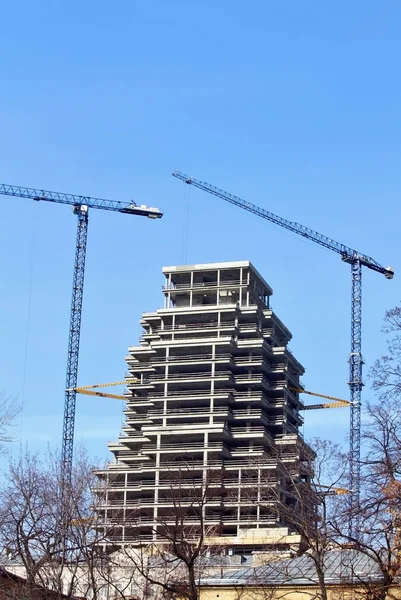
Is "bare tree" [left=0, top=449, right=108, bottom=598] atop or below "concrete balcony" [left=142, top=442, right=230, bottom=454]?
below

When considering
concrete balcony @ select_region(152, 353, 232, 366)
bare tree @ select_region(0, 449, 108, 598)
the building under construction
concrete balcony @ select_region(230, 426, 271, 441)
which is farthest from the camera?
concrete balcony @ select_region(152, 353, 232, 366)

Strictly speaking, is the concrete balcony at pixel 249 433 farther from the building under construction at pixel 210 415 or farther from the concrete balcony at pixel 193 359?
the concrete balcony at pixel 193 359

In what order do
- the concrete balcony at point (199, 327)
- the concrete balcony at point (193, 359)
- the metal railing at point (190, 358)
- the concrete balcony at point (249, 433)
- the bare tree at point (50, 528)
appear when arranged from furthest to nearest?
the concrete balcony at point (199, 327) < the metal railing at point (190, 358) < the concrete balcony at point (193, 359) < the concrete balcony at point (249, 433) < the bare tree at point (50, 528)

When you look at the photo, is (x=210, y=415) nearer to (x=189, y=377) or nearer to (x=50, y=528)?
(x=189, y=377)

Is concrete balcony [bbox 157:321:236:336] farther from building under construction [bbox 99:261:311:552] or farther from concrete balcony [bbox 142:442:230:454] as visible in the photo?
concrete balcony [bbox 142:442:230:454]

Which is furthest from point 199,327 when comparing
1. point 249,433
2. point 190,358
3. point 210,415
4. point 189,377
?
point 249,433

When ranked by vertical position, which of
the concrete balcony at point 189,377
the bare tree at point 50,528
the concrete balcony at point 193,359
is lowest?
the bare tree at point 50,528

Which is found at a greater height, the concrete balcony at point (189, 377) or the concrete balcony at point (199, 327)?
the concrete balcony at point (199, 327)

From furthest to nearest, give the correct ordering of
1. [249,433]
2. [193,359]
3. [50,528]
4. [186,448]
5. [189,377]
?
[193,359] → [189,377] → [186,448] → [249,433] → [50,528]

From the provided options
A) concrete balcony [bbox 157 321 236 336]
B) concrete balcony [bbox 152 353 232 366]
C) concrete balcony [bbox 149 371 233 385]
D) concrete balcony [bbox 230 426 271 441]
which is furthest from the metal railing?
concrete balcony [bbox 230 426 271 441]

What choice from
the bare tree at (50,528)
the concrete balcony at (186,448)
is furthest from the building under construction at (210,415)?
the bare tree at (50,528)

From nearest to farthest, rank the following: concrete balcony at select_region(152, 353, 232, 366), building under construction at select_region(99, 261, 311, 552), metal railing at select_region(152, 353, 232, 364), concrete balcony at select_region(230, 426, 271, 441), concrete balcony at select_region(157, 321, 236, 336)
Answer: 1. building under construction at select_region(99, 261, 311, 552)
2. concrete balcony at select_region(230, 426, 271, 441)
3. concrete balcony at select_region(152, 353, 232, 366)
4. metal railing at select_region(152, 353, 232, 364)
5. concrete balcony at select_region(157, 321, 236, 336)

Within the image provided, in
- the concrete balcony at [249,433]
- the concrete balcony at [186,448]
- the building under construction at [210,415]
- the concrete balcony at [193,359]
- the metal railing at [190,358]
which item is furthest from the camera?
the metal railing at [190,358]

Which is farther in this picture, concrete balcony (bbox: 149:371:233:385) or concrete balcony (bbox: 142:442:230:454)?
concrete balcony (bbox: 149:371:233:385)
